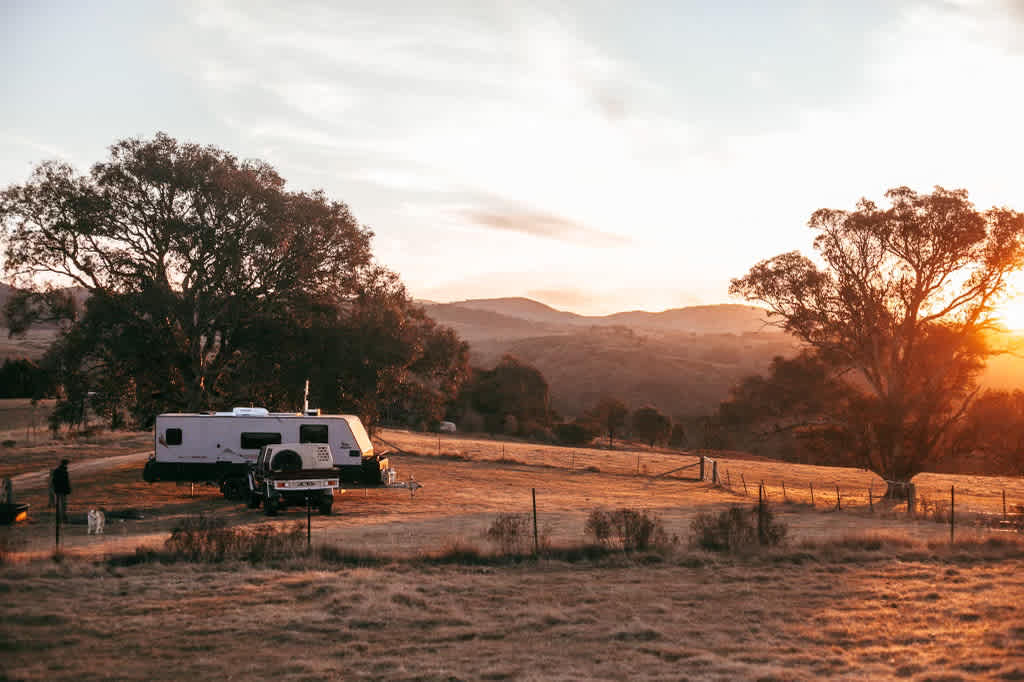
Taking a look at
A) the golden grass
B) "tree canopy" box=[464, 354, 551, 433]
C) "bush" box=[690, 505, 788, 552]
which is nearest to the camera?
the golden grass

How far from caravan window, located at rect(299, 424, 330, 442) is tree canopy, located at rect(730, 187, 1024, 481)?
80.6ft

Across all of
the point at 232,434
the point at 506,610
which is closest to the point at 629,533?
the point at 506,610

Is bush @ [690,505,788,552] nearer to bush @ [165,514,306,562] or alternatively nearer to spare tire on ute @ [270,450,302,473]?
bush @ [165,514,306,562]

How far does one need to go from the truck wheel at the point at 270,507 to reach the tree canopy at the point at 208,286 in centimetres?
920

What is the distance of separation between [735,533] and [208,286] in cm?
2372

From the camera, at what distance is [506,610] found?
1188cm

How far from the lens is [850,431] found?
4006 centimetres

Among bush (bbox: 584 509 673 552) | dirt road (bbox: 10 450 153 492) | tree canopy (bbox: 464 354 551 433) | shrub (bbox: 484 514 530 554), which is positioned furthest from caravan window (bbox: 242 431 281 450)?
tree canopy (bbox: 464 354 551 433)

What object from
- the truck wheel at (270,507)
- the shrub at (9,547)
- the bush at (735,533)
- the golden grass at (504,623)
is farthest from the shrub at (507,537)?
the shrub at (9,547)

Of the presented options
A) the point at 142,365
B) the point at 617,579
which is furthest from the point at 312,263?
the point at 617,579

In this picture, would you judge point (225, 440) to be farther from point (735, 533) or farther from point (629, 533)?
point (735, 533)

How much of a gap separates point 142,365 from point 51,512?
985 centimetres

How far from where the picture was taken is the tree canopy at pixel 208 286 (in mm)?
30172

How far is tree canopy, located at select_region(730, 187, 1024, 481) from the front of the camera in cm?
3703
